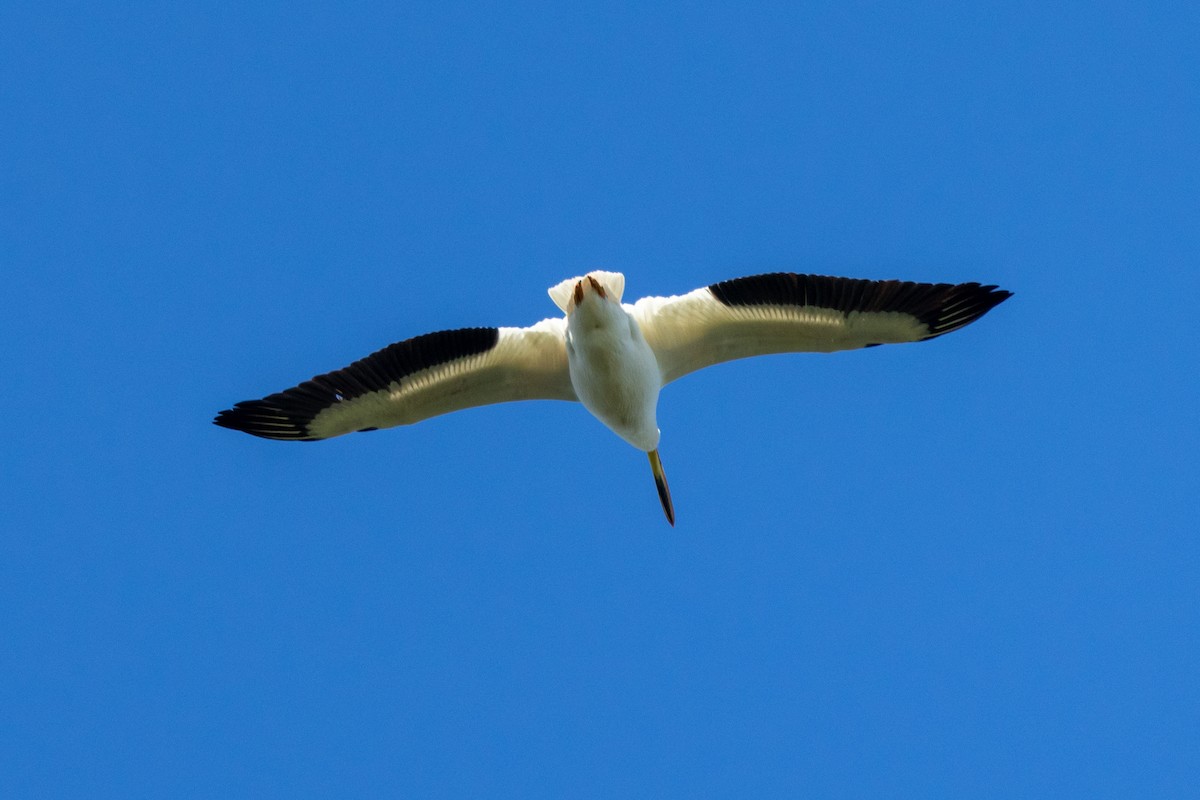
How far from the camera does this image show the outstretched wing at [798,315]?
948 cm

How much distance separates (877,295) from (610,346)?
1722mm

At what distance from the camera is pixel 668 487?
11.3m

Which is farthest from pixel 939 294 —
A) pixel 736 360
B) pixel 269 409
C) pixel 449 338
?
pixel 269 409

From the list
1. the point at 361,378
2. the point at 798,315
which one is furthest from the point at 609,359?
the point at 361,378

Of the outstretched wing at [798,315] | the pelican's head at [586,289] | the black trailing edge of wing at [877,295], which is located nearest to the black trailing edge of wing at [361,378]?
the pelican's head at [586,289]

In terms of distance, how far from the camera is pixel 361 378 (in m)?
9.67

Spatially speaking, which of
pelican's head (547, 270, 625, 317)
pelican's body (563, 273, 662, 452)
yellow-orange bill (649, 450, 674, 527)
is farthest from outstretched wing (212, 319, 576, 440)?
yellow-orange bill (649, 450, 674, 527)

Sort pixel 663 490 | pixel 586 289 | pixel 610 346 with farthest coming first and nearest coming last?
pixel 663 490, pixel 610 346, pixel 586 289

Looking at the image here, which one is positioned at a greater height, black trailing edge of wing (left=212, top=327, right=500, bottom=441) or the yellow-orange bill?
black trailing edge of wing (left=212, top=327, right=500, bottom=441)

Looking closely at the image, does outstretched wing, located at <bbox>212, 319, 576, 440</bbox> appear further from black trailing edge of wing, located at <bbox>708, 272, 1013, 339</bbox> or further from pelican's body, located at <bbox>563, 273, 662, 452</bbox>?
black trailing edge of wing, located at <bbox>708, 272, 1013, 339</bbox>

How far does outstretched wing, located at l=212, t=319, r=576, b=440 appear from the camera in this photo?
9672mm

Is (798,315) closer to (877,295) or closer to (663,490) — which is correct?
(877,295)

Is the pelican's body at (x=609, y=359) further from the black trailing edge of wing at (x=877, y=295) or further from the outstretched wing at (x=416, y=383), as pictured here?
the black trailing edge of wing at (x=877, y=295)

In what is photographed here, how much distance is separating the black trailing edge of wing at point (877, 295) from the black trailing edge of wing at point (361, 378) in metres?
1.69
